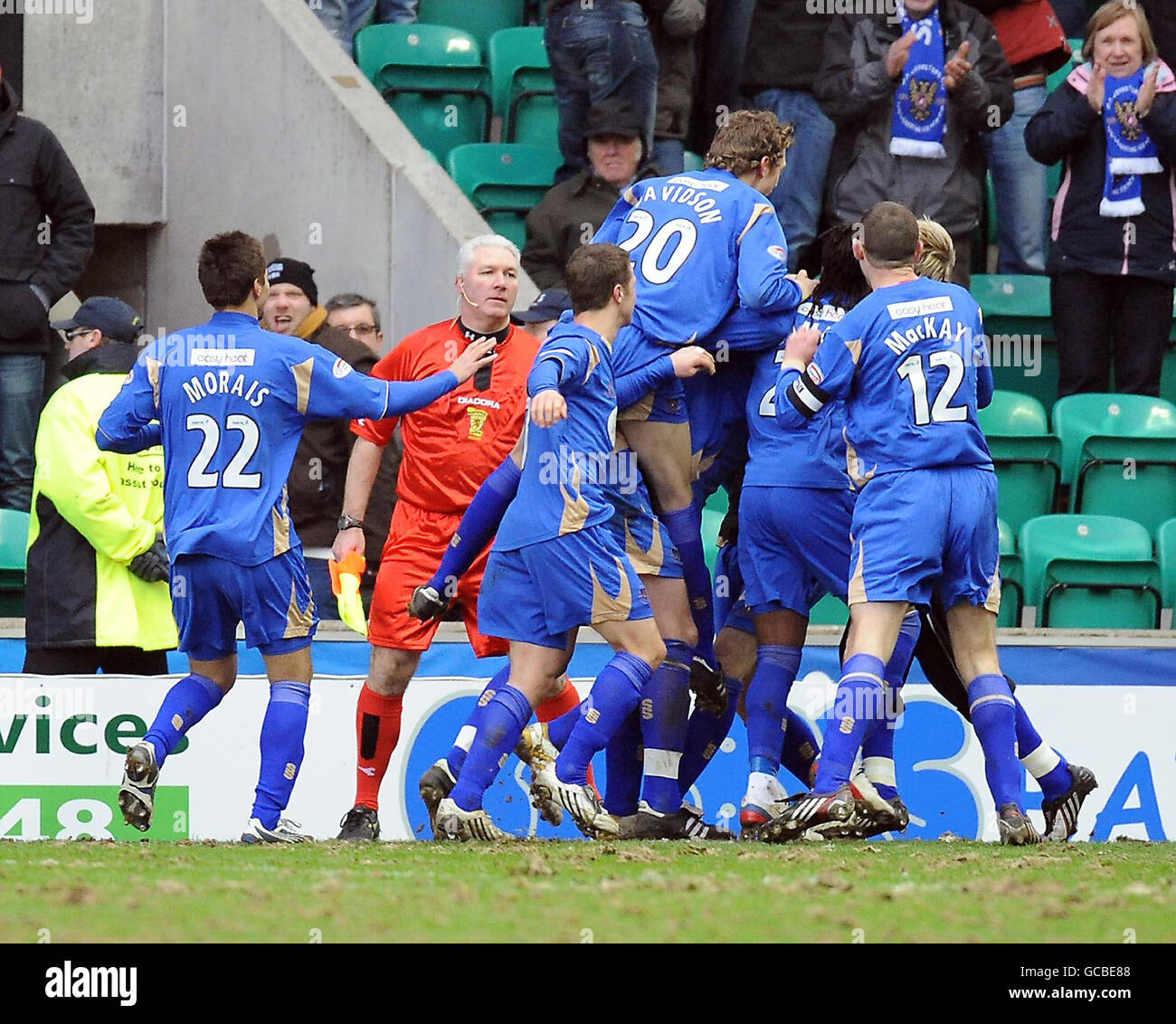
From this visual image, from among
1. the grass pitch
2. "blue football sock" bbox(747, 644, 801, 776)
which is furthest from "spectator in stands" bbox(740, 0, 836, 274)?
the grass pitch

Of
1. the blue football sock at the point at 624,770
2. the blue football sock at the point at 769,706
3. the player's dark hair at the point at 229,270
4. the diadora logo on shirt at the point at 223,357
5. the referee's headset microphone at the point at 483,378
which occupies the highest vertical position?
the player's dark hair at the point at 229,270

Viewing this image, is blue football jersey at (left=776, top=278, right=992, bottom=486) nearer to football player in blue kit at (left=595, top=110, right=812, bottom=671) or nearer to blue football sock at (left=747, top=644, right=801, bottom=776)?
football player in blue kit at (left=595, top=110, right=812, bottom=671)

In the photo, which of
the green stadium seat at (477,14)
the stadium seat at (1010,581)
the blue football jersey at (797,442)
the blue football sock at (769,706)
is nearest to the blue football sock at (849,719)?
the blue football sock at (769,706)

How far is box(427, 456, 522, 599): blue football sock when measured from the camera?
22.8 ft

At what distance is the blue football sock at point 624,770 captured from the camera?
7379 millimetres

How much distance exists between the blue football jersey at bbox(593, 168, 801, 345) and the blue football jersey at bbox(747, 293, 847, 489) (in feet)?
0.57

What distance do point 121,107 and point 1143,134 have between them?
5548mm

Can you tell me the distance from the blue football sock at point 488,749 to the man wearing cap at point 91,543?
8.32 feet

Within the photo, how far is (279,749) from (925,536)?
222 cm

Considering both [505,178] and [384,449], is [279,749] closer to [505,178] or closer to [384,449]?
[384,449]

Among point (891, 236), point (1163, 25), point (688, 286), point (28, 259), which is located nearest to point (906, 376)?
point (891, 236)

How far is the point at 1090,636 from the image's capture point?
29.9 feet

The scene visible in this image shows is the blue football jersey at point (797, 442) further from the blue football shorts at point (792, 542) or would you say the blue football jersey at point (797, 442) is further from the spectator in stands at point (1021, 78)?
the spectator in stands at point (1021, 78)
